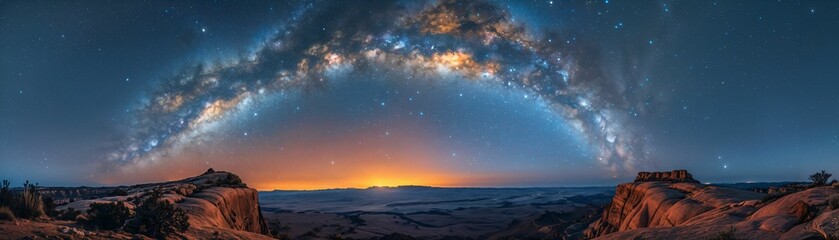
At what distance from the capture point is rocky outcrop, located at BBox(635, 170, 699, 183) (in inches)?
1025

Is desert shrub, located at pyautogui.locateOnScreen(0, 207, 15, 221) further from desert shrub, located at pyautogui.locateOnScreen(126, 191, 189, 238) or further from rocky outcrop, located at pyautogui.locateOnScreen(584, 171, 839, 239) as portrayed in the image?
rocky outcrop, located at pyautogui.locateOnScreen(584, 171, 839, 239)

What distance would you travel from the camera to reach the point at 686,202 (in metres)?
17.8

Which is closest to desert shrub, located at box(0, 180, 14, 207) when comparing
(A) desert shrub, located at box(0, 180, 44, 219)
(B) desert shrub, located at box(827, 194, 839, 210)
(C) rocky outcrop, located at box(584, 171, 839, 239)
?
(A) desert shrub, located at box(0, 180, 44, 219)

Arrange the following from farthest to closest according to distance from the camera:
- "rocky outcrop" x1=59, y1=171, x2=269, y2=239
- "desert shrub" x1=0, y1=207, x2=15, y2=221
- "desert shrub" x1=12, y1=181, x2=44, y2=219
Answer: "rocky outcrop" x1=59, y1=171, x2=269, y2=239 < "desert shrub" x1=12, y1=181, x2=44, y2=219 < "desert shrub" x1=0, y1=207, x2=15, y2=221

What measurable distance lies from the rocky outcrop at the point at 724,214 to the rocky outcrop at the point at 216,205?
12.5 meters

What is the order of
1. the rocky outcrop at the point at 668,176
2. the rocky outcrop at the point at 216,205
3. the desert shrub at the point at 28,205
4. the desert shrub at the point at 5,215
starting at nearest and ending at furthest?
the desert shrub at the point at 5,215 → the desert shrub at the point at 28,205 → the rocky outcrop at the point at 216,205 → the rocky outcrop at the point at 668,176

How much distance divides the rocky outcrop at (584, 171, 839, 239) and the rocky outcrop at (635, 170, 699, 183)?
305 centimetres

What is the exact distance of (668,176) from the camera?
28.6 m

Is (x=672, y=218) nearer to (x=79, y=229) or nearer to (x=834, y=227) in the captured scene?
(x=834, y=227)

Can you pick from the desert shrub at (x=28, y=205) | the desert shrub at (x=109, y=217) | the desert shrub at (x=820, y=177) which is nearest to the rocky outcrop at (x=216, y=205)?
the desert shrub at (x=109, y=217)

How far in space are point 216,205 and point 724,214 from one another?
19.6 metres

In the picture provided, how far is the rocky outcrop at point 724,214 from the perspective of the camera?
1000 cm

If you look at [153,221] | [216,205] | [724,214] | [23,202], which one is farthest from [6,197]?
[724,214]

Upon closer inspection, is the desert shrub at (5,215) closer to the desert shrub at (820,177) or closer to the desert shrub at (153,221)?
the desert shrub at (153,221)
